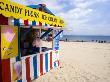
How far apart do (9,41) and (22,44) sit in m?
2.21

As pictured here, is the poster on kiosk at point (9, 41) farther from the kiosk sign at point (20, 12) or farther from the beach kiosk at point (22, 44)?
the kiosk sign at point (20, 12)

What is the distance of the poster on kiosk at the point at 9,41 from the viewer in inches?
224

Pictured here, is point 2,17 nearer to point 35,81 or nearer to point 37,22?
point 37,22

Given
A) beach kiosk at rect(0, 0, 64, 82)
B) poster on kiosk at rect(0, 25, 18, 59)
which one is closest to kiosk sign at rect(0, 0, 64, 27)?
beach kiosk at rect(0, 0, 64, 82)

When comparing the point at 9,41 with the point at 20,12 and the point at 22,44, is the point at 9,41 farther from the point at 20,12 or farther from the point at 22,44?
the point at 22,44

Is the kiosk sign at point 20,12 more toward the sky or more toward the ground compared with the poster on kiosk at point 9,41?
more toward the sky

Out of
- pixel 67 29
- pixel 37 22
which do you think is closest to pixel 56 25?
pixel 67 29

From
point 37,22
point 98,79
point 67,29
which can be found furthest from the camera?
point 67,29

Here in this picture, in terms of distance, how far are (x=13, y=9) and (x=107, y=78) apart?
4.85 meters

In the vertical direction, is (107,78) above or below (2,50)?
below

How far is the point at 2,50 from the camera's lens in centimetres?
564

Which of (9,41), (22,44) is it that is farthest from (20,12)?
(22,44)

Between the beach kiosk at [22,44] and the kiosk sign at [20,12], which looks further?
the beach kiosk at [22,44]

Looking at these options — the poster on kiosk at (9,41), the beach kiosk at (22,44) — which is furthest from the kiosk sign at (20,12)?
the poster on kiosk at (9,41)
